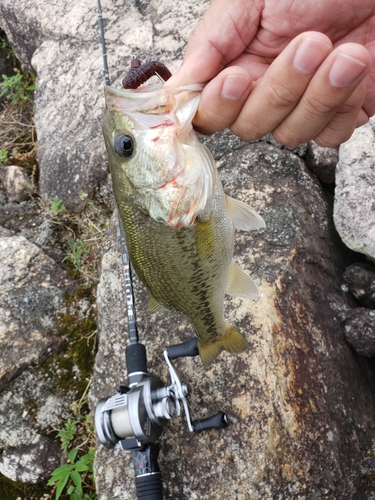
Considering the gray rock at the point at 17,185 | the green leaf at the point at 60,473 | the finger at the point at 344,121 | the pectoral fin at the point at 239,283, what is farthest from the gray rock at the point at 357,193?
the gray rock at the point at 17,185

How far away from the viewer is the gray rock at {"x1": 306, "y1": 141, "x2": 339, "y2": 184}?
3.20 m

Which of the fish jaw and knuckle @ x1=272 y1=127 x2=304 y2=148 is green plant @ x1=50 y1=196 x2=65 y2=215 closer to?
the fish jaw

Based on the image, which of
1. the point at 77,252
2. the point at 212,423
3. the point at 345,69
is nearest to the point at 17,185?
the point at 77,252

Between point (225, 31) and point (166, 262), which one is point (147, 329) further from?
point (225, 31)

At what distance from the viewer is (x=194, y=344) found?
8.12 feet

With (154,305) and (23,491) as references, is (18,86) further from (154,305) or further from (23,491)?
(23,491)

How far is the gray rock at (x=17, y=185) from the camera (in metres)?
4.64

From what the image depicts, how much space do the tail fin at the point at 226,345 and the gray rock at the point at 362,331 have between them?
89 cm

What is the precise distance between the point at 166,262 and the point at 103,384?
57.2 inches

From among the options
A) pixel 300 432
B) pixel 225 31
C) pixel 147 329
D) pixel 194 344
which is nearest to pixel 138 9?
pixel 225 31

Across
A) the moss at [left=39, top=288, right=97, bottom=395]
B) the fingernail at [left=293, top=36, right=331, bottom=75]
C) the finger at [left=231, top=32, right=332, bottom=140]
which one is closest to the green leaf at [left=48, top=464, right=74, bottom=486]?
the moss at [left=39, top=288, right=97, bottom=395]

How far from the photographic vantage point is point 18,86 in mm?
5672

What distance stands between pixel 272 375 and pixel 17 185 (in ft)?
11.5

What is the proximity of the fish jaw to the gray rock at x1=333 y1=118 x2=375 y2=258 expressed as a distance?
4.54 feet
